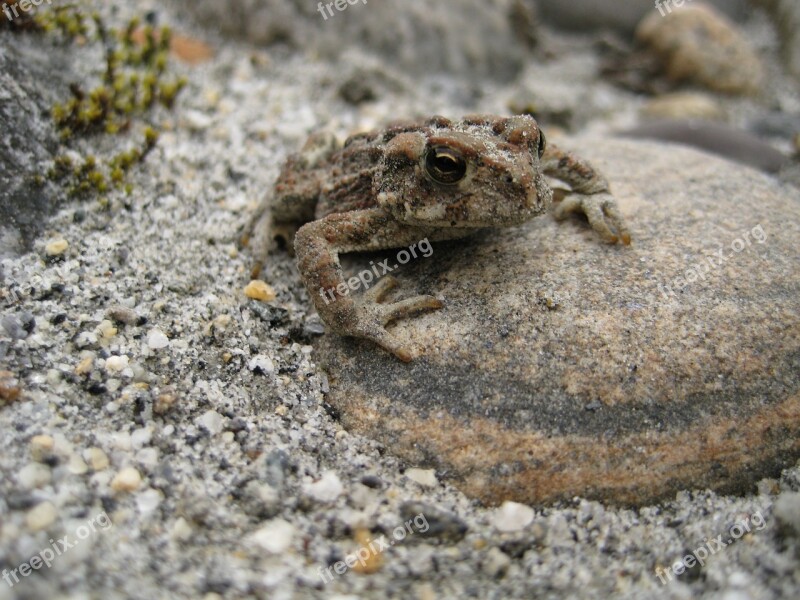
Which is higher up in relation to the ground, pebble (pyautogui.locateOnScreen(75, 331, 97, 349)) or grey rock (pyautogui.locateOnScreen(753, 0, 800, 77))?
pebble (pyautogui.locateOnScreen(75, 331, 97, 349))

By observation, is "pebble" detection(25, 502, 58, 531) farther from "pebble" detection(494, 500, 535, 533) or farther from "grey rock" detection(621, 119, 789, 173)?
"grey rock" detection(621, 119, 789, 173)

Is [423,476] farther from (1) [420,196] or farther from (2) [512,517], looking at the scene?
(1) [420,196]

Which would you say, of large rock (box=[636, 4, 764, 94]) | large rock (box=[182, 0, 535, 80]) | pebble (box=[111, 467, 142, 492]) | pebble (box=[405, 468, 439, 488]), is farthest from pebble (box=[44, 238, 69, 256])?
large rock (box=[636, 4, 764, 94])

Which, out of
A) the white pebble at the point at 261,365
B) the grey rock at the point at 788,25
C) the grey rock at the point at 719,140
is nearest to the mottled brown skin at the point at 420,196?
the white pebble at the point at 261,365

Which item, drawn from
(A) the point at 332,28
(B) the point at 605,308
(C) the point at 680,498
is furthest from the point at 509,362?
(A) the point at 332,28

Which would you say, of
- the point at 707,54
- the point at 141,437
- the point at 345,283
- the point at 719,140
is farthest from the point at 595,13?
the point at 141,437

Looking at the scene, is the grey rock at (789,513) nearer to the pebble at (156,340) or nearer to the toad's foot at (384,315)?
the toad's foot at (384,315)
